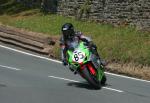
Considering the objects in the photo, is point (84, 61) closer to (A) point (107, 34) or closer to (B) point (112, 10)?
(A) point (107, 34)

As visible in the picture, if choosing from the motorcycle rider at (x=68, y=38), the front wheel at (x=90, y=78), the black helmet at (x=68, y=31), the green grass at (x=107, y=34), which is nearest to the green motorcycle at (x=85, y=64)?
the front wheel at (x=90, y=78)

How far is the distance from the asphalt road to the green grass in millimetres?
1971

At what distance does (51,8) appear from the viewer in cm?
3173

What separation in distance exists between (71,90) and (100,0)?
12.7m

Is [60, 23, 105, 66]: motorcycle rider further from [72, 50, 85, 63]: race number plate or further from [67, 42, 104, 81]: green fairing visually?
[72, 50, 85, 63]: race number plate

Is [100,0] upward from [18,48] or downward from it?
upward

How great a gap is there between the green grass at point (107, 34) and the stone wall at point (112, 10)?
0.39m

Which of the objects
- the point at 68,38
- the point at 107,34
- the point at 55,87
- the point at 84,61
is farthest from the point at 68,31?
the point at 107,34

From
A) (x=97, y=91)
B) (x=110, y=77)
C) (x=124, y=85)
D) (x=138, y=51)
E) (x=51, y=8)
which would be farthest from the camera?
(x=51, y=8)

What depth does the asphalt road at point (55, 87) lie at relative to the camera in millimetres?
13734

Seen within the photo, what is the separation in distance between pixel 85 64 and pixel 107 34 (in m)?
9.30

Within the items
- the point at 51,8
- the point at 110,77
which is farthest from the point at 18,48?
the point at 110,77

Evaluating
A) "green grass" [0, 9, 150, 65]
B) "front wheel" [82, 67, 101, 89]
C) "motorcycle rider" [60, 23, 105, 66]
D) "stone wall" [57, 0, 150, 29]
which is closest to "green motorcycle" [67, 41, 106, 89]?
"front wheel" [82, 67, 101, 89]

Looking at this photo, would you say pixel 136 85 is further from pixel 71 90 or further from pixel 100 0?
pixel 100 0
